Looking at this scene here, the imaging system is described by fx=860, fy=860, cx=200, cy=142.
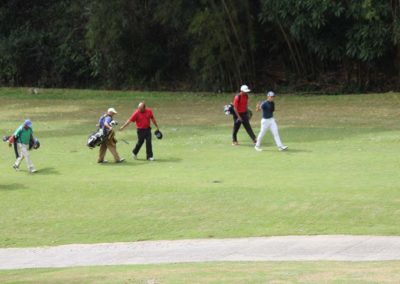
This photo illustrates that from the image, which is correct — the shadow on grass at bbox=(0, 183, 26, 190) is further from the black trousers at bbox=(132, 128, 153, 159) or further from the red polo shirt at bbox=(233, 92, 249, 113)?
the red polo shirt at bbox=(233, 92, 249, 113)

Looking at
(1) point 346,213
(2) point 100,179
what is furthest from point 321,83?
(1) point 346,213

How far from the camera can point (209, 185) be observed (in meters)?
18.9

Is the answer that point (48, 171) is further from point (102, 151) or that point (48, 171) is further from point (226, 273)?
point (226, 273)

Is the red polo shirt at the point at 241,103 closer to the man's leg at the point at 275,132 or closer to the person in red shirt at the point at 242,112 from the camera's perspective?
the person in red shirt at the point at 242,112

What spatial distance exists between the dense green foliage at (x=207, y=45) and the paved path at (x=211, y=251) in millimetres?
23961

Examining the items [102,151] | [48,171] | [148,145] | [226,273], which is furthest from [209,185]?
[226,273]

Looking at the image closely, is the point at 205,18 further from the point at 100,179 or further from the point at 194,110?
the point at 100,179

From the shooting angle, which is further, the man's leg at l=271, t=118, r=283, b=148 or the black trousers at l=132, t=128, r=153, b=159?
the man's leg at l=271, t=118, r=283, b=148

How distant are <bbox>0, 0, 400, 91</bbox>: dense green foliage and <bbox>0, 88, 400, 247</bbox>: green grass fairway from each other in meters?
7.22

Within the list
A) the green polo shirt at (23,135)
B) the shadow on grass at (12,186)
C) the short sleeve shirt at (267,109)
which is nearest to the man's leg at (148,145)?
the short sleeve shirt at (267,109)

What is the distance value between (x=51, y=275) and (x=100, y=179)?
29.3 feet

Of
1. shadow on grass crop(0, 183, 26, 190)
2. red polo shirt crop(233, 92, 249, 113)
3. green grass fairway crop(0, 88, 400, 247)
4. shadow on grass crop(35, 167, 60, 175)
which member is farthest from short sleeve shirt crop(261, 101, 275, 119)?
shadow on grass crop(0, 183, 26, 190)

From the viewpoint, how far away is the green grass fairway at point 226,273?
976 cm

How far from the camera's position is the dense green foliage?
125 ft
